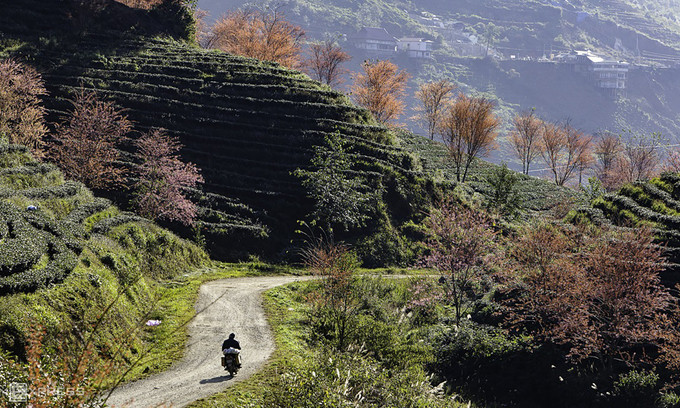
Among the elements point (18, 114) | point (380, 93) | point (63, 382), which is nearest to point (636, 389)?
point (63, 382)

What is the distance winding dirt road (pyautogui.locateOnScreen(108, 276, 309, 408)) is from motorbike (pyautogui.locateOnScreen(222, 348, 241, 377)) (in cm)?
33

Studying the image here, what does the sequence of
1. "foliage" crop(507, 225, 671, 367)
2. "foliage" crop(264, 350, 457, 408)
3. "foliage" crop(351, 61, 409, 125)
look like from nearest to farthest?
1. "foliage" crop(264, 350, 457, 408)
2. "foliage" crop(507, 225, 671, 367)
3. "foliage" crop(351, 61, 409, 125)

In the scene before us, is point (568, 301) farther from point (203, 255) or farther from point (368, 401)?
point (203, 255)

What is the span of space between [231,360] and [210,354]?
2.62m

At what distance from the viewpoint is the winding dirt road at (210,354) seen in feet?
54.8

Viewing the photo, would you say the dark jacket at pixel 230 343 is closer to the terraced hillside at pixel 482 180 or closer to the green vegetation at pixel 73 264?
the green vegetation at pixel 73 264

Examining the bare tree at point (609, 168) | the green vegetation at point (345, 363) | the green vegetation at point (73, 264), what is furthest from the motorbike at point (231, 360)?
the bare tree at point (609, 168)

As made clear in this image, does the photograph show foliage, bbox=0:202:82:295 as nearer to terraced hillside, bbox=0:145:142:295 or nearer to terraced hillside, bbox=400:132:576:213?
terraced hillside, bbox=0:145:142:295

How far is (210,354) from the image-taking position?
2070 cm

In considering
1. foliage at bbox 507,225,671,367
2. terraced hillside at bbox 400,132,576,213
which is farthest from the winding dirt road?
terraced hillside at bbox 400,132,576,213

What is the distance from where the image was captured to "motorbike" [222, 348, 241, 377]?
18406 millimetres

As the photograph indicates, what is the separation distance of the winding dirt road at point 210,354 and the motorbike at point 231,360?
334 millimetres

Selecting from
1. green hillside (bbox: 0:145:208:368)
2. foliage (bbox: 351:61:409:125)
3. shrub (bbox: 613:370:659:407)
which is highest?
foliage (bbox: 351:61:409:125)

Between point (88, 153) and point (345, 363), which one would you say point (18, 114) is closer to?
point (88, 153)
